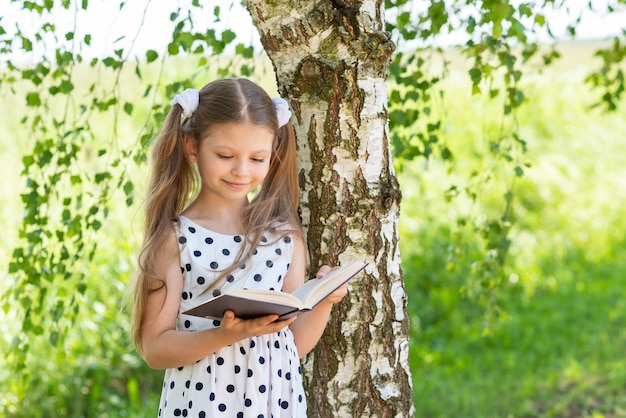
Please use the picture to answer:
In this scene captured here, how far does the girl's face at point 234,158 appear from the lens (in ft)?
6.36

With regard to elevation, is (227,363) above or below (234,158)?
below

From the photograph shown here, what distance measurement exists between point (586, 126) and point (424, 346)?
4105 millimetres

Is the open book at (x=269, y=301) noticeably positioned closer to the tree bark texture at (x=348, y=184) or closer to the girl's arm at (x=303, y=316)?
the girl's arm at (x=303, y=316)

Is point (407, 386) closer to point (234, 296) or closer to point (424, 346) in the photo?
point (234, 296)

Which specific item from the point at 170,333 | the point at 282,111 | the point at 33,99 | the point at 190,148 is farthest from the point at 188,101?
the point at 33,99

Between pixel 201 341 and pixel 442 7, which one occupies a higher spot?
pixel 442 7

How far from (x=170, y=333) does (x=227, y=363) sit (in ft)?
0.53

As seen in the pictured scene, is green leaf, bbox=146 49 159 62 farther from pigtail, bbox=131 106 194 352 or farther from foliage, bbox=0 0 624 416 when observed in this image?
pigtail, bbox=131 106 194 352

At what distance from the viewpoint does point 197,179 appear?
7.22 ft

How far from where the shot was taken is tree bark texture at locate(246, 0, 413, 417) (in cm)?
212

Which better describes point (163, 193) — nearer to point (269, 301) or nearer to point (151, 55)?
point (269, 301)

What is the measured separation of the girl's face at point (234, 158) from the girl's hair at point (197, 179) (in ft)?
0.08

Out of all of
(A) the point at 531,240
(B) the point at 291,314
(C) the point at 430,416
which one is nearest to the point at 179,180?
(B) the point at 291,314

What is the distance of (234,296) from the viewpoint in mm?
1584
